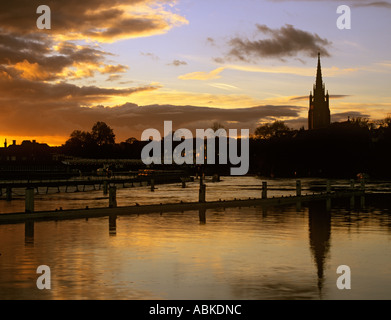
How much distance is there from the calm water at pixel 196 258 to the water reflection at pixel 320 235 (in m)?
0.03

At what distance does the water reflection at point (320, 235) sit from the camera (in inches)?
590

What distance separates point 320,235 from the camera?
21812 mm

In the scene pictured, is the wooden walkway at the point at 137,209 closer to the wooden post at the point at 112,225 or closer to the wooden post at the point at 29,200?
the wooden post at the point at 29,200

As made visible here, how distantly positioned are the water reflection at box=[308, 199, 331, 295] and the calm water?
29 millimetres

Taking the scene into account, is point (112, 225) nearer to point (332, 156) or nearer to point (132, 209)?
point (132, 209)

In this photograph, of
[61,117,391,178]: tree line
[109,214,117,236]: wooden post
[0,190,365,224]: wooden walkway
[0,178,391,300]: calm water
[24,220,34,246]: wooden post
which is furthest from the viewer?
[61,117,391,178]: tree line

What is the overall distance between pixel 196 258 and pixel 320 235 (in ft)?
23.4

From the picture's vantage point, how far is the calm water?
38.8 feet

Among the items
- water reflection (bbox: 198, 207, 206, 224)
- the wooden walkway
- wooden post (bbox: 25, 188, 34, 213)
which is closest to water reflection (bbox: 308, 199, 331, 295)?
the wooden walkway

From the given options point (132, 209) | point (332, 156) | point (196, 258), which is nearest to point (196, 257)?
point (196, 258)

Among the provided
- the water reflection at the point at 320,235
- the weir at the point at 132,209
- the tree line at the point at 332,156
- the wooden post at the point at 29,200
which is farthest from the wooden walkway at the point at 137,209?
the tree line at the point at 332,156

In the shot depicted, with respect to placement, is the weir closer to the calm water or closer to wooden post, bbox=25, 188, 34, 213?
wooden post, bbox=25, 188, 34, 213

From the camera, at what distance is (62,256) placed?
16219 mm
